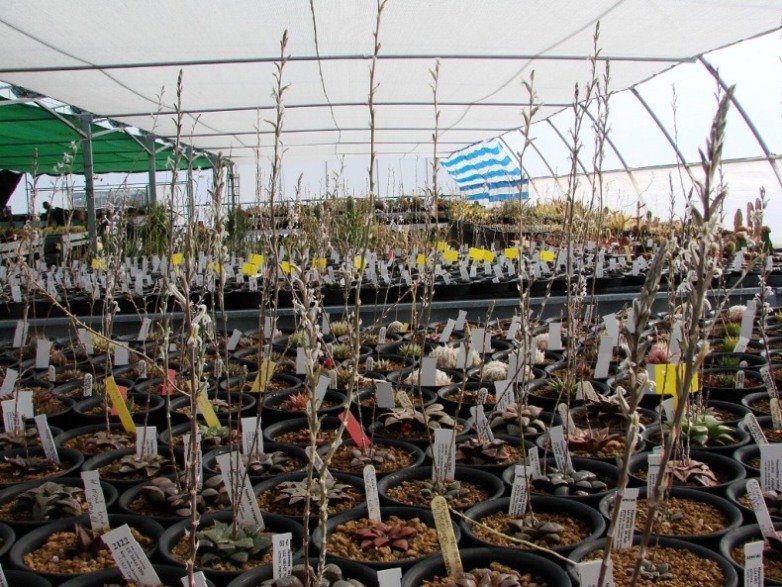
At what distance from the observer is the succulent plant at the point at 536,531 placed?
178cm

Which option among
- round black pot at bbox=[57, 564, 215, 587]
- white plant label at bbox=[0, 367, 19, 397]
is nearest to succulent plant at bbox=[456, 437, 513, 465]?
round black pot at bbox=[57, 564, 215, 587]

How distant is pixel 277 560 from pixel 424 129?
34.8 feet

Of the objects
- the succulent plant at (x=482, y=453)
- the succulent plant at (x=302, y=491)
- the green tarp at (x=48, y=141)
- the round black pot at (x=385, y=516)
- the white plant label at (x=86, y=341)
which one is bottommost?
the round black pot at (x=385, y=516)

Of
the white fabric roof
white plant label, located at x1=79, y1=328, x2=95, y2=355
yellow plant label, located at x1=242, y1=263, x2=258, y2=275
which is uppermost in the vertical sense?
the white fabric roof

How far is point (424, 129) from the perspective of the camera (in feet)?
38.0

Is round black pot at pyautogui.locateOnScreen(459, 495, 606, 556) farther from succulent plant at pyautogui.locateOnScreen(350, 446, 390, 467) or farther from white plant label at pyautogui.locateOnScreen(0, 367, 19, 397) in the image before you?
white plant label at pyautogui.locateOnScreen(0, 367, 19, 397)

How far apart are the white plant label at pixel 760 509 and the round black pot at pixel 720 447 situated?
0.53 m

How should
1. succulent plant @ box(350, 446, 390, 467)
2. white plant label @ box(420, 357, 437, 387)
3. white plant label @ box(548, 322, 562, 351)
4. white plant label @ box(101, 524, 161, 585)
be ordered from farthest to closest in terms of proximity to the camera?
white plant label @ box(548, 322, 562, 351), white plant label @ box(420, 357, 437, 387), succulent plant @ box(350, 446, 390, 467), white plant label @ box(101, 524, 161, 585)

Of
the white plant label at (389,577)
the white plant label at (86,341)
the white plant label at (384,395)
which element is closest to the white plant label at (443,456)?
the white plant label at (384,395)

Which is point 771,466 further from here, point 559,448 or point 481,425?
point 481,425

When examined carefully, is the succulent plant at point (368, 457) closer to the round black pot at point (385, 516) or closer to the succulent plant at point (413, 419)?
the succulent plant at point (413, 419)

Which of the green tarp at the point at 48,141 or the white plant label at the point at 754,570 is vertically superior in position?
the green tarp at the point at 48,141

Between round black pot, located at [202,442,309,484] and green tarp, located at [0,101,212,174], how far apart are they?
4115 mm

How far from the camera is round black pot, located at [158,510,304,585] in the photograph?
5.35ft
